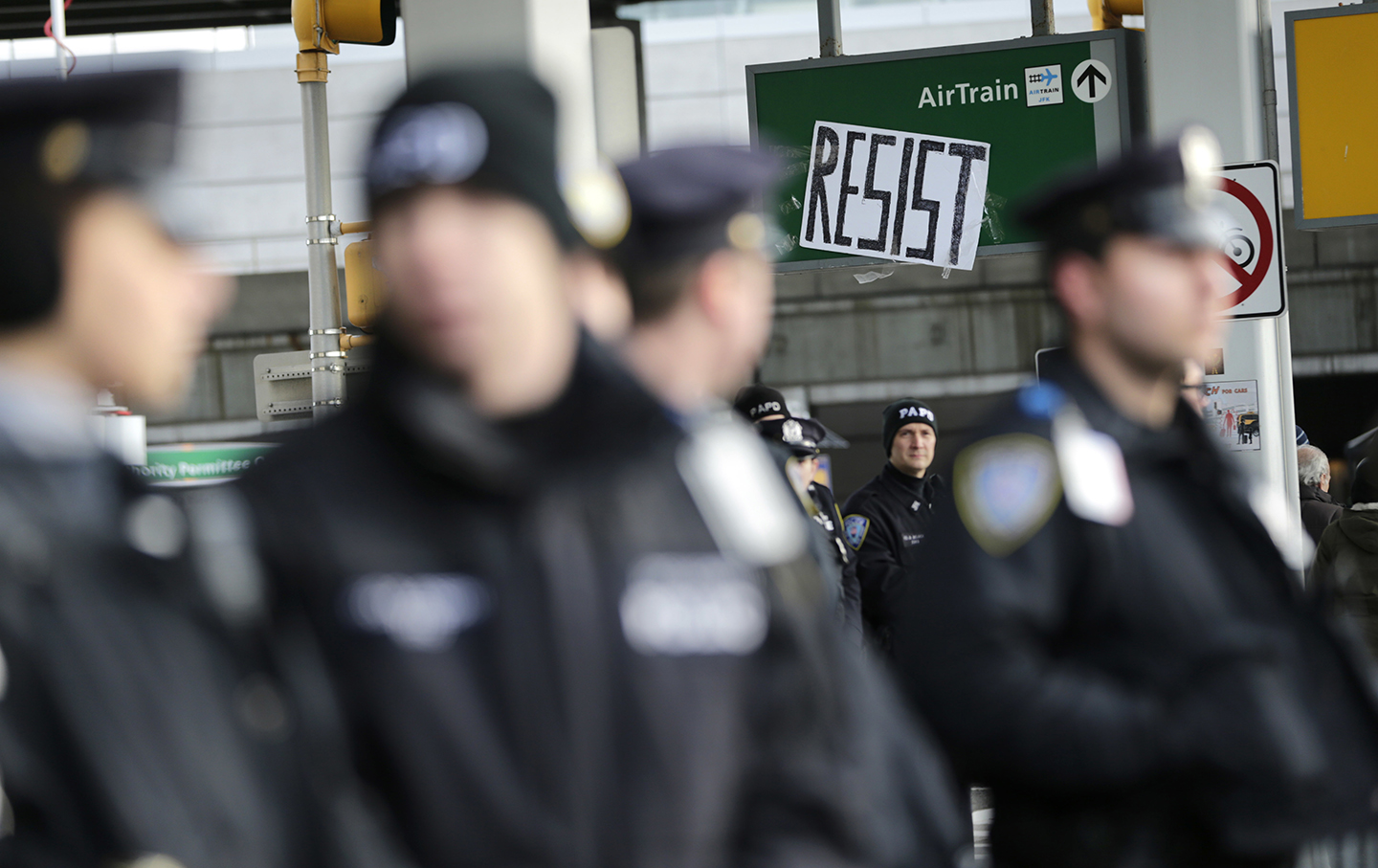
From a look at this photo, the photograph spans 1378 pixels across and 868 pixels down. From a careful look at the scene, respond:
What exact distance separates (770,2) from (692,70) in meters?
1.24

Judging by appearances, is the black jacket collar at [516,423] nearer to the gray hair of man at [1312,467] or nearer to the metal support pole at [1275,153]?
the metal support pole at [1275,153]

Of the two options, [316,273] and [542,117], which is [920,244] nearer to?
[316,273]

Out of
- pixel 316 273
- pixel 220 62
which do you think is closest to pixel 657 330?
pixel 316 273

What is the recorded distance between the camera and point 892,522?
681 centimetres

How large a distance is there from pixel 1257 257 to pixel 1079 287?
3.90 metres

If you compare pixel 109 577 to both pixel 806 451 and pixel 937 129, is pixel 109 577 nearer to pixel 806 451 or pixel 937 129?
pixel 806 451

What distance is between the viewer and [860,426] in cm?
1817

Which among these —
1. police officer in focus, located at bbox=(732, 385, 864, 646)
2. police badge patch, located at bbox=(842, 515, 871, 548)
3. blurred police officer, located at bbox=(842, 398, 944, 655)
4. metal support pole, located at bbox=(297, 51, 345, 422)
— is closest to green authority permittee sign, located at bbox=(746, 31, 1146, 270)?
blurred police officer, located at bbox=(842, 398, 944, 655)

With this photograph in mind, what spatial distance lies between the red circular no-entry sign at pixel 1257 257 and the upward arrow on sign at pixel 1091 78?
4.39ft

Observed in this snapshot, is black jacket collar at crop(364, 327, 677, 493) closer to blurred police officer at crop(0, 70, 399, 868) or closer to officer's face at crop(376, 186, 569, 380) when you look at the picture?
officer's face at crop(376, 186, 569, 380)

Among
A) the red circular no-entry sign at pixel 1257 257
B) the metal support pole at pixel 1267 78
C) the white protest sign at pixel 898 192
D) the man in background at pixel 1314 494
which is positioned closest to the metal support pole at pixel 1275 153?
the metal support pole at pixel 1267 78

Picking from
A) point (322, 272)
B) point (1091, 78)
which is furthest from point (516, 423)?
point (322, 272)

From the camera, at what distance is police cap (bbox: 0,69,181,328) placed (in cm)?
147

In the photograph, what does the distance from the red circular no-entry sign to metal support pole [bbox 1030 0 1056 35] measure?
2.91m
